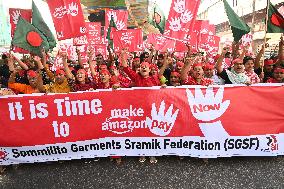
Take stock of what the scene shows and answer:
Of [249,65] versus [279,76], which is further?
[249,65]

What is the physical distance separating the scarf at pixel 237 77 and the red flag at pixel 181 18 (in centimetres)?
169

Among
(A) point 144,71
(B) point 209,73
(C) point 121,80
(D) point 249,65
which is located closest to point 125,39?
(C) point 121,80

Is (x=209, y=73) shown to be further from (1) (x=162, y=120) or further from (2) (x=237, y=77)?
(1) (x=162, y=120)

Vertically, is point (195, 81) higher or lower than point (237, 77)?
lower

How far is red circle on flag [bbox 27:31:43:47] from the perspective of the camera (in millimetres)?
6234

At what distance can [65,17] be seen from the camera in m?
6.68

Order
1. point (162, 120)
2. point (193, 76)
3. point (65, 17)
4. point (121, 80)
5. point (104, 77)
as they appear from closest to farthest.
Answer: point (162, 120) → point (104, 77) → point (193, 76) → point (121, 80) → point (65, 17)

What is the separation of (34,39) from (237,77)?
389 cm

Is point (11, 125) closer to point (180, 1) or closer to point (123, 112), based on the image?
point (123, 112)

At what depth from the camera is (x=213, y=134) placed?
15.9 feet

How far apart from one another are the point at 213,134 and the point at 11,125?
305 centimetres

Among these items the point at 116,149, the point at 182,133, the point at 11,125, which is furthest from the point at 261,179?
the point at 11,125

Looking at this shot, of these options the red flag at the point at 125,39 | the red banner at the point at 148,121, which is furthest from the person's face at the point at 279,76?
the red flag at the point at 125,39

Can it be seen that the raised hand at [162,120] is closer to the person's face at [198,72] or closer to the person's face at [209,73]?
the person's face at [198,72]
